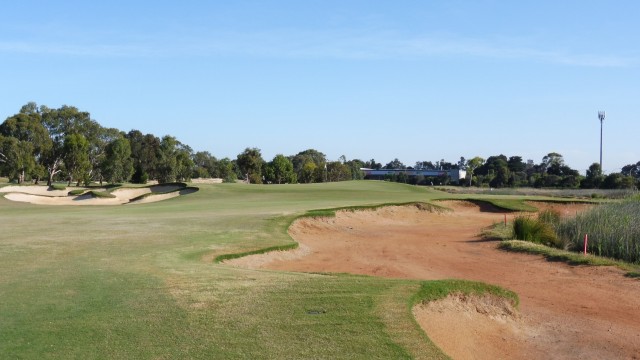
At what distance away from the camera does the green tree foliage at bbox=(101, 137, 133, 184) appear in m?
89.6

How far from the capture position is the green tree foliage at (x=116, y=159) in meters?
89.6

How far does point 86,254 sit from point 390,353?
373 inches

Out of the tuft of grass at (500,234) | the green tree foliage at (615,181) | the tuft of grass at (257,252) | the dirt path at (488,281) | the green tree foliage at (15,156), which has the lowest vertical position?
the dirt path at (488,281)

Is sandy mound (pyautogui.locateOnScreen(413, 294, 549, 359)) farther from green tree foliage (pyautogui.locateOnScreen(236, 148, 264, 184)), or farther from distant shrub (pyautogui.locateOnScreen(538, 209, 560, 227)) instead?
green tree foliage (pyautogui.locateOnScreen(236, 148, 264, 184))

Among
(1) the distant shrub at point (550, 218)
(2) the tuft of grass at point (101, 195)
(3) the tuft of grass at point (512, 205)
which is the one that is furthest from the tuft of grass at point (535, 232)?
(2) the tuft of grass at point (101, 195)

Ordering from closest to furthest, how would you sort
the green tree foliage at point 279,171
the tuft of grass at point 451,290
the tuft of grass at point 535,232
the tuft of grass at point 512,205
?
the tuft of grass at point 451,290
the tuft of grass at point 535,232
the tuft of grass at point 512,205
the green tree foliage at point 279,171

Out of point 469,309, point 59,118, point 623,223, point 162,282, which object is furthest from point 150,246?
point 59,118

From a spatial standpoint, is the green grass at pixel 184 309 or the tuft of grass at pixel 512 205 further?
the tuft of grass at pixel 512 205

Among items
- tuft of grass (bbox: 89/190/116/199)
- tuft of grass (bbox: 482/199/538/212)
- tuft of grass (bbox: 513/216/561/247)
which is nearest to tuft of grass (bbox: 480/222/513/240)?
tuft of grass (bbox: 513/216/561/247)

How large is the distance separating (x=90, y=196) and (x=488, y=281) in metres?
40.3

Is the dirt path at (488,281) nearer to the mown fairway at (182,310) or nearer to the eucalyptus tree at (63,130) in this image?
the mown fairway at (182,310)

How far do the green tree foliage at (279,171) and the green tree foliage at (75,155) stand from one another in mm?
35866

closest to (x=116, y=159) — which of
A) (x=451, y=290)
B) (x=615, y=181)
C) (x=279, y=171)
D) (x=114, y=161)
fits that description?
(x=114, y=161)

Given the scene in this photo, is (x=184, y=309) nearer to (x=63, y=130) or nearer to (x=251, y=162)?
(x=63, y=130)
